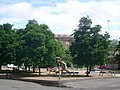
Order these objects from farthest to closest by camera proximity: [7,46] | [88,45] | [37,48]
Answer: [7,46]
[37,48]
[88,45]

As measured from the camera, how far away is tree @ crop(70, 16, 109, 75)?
1770 inches

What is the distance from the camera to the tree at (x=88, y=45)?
4497 centimetres

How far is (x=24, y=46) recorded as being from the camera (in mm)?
47344

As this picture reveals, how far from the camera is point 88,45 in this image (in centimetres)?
4544

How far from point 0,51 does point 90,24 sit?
15.0m

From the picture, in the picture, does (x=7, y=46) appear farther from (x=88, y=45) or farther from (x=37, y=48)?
(x=88, y=45)

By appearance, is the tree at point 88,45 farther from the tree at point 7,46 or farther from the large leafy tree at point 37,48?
the tree at point 7,46

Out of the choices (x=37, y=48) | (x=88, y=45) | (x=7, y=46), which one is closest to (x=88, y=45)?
(x=88, y=45)

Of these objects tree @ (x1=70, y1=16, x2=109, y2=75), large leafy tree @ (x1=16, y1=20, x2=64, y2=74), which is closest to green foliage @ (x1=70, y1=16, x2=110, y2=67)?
tree @ (x1=70, y1=16, x2=109, y2=75)

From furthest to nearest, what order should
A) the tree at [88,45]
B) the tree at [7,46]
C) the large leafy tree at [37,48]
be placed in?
the tree at [7,46], the large leafy tree at [37,48], the tree at [88,45]

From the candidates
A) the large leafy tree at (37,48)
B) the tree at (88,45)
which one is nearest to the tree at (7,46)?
the large leafy tree at (37,48)

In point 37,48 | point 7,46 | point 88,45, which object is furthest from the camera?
point 7,46

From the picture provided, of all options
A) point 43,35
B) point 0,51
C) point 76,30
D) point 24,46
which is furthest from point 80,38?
point 0,51

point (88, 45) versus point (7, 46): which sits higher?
point (7, 46)
